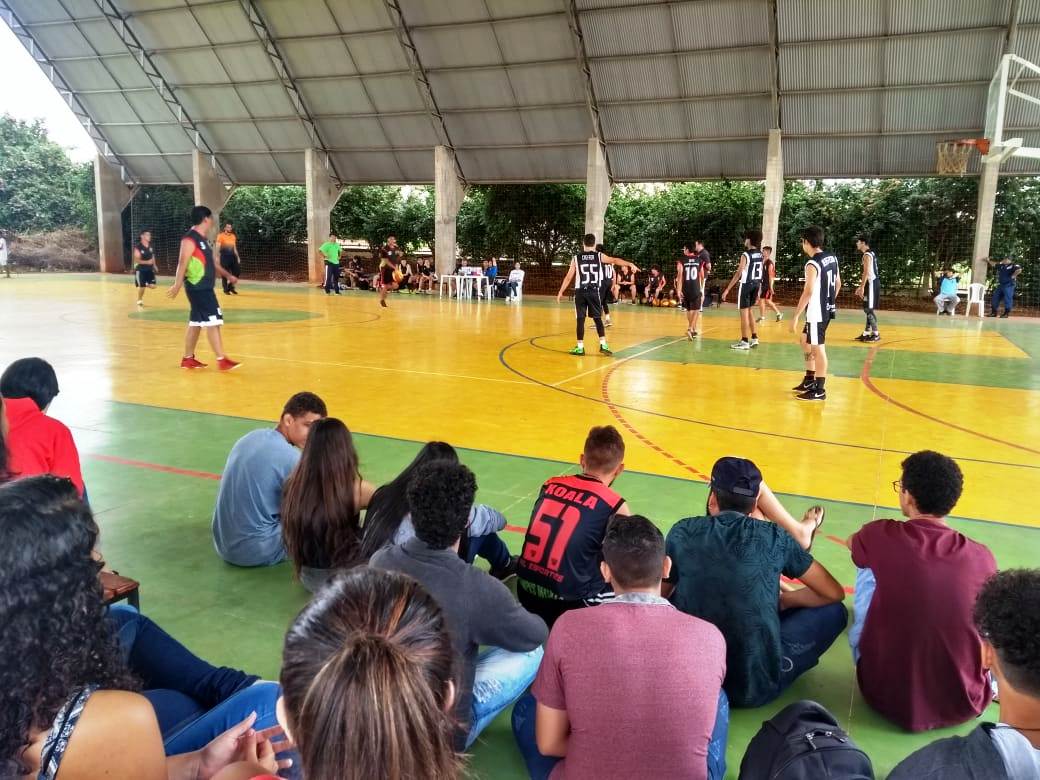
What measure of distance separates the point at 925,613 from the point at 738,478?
0.81 meters

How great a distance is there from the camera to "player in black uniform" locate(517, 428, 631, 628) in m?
3.37

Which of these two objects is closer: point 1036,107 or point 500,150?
point 1036,107

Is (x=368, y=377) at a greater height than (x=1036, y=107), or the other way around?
(x=1036, y=107)

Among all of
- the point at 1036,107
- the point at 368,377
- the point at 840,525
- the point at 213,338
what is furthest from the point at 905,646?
the point at 1036,107

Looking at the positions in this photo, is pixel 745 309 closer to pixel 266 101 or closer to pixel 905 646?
pixel 905 646

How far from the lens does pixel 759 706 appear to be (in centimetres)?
309

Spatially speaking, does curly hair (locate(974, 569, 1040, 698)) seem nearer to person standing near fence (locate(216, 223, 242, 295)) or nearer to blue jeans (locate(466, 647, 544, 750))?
blue jeans (locate(466, 647, 544, 750))

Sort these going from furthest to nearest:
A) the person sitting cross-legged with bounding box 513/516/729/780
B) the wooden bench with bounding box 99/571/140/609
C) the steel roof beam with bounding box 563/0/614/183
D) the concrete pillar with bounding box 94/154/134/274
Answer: the concrete pillar with bounding box 94/154/134/274 < the steel roof beam with bounding box 563/0/614/183 < the wooden bench with bounding box 99/571/140/609 < the person sitting cross-legged with bounding box 513/516/729/780

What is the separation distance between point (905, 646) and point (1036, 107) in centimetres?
2301

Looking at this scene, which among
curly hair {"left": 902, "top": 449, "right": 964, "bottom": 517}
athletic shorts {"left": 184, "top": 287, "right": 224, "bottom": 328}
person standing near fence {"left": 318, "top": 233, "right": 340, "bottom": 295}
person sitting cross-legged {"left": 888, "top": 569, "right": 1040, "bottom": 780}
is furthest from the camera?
person standing near fence {"left": 318, "top": 233, "right": 340, "bottom": 295}

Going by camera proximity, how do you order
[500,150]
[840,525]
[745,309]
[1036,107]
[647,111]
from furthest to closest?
[500,150] → [647,111] → [1036,107] → [745,309] → [840,525]

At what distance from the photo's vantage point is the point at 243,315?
692 inches

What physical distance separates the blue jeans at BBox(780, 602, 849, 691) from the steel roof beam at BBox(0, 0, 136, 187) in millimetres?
35531

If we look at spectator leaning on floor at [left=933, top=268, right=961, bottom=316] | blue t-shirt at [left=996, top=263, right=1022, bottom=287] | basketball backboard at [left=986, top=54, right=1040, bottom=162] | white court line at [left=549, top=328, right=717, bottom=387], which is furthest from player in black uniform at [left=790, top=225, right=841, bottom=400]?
spectator leaning on floor at [left=933, top=268, right=961, bottom=316]
